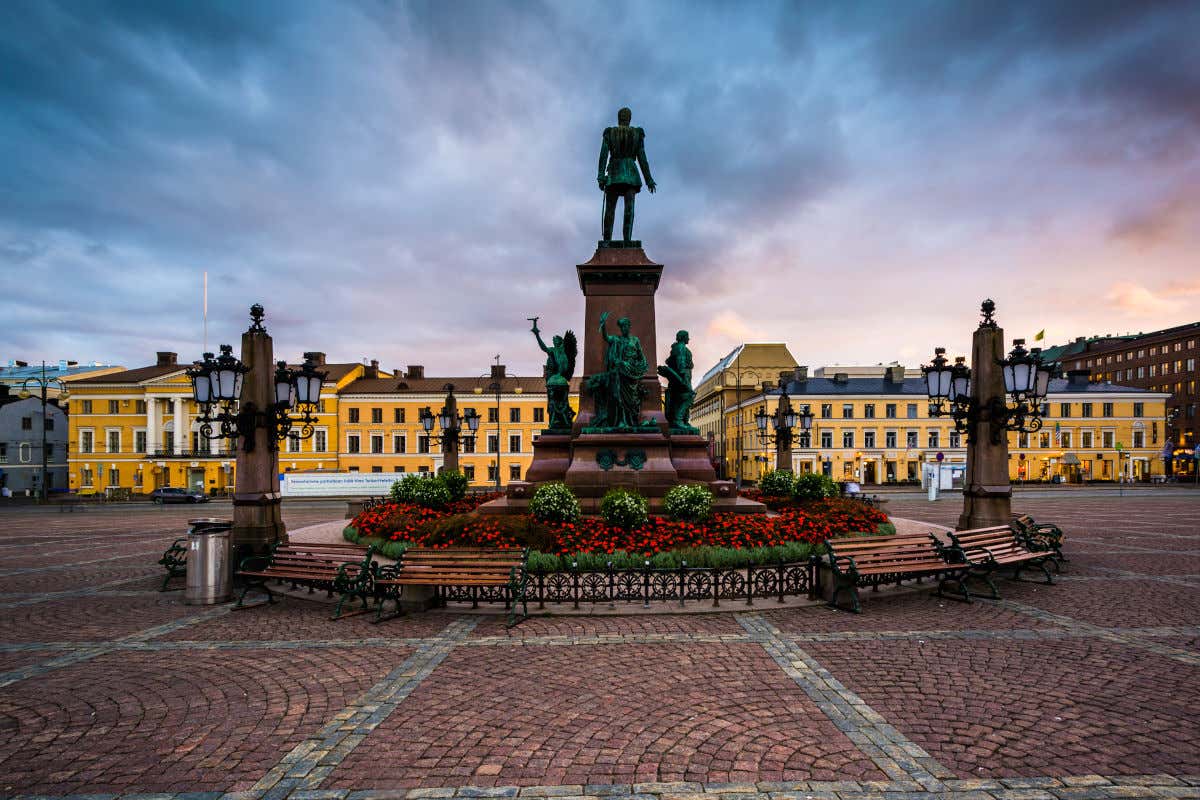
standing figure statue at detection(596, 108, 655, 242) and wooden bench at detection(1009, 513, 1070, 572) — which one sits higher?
standing figure statue at detection(596, 108, 655, 242)

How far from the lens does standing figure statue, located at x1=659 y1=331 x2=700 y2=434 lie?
15805mm

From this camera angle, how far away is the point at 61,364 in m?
83.2

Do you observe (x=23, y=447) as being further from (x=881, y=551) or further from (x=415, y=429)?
(x=881, y=551)

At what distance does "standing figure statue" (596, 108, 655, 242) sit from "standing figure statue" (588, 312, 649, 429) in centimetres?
357

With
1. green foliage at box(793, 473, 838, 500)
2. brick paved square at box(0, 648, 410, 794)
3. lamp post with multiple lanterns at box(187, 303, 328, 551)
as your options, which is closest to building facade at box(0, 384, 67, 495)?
lamp post with multiple lanterns at box(187, 303, 328, 551)

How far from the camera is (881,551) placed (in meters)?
9.88

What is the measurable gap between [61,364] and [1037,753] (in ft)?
356

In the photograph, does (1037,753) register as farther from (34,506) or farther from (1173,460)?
(1173,460)

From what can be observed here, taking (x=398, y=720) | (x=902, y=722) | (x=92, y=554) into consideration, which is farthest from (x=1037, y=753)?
(x=92, y=554)

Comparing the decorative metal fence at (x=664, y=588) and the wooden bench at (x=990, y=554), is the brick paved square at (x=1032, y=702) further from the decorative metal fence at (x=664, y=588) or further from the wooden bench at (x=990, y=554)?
the wooden bench at (x=990, y=554)

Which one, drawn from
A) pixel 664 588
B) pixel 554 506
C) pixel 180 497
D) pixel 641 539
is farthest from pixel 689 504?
pixel 180 497

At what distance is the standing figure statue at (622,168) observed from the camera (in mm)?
16672

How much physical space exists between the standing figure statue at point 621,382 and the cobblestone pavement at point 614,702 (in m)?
6.50

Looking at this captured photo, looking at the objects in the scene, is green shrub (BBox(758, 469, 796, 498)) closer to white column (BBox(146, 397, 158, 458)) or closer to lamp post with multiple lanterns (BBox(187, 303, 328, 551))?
lamp post with multiple lanterns (BBox(187, 303, 328, 551))
